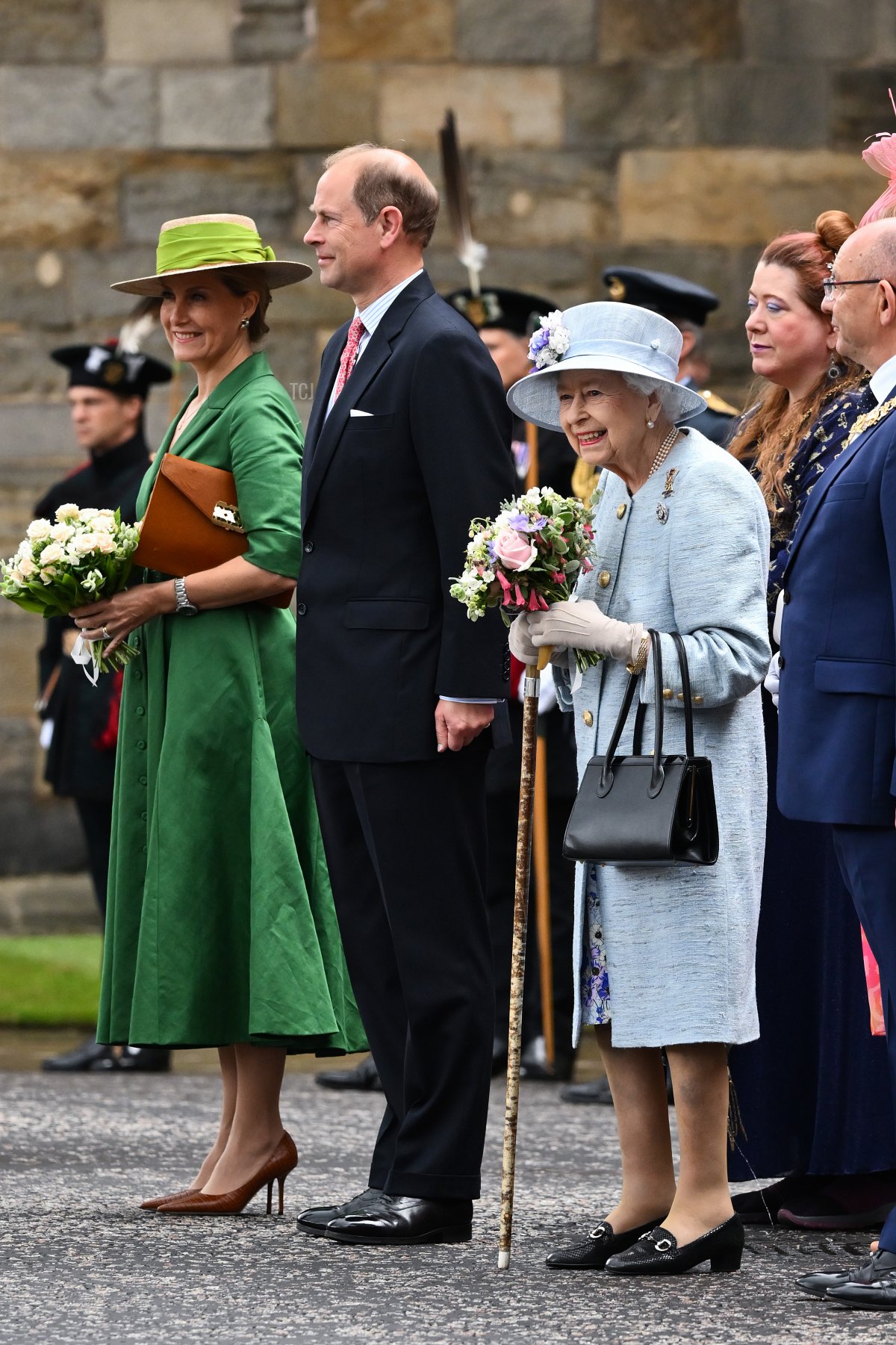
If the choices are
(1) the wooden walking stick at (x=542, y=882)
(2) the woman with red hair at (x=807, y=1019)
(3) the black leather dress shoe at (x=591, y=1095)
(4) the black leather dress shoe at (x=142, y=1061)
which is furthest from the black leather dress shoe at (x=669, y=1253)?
(4) the black leather dress shoe at (x=142, y=1061)

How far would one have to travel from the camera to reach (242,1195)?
480 cm

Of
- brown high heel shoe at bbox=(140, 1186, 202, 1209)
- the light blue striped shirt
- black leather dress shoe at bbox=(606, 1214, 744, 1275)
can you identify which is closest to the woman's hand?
the light blue striped shirt

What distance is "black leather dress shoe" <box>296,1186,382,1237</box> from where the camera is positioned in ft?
14.8

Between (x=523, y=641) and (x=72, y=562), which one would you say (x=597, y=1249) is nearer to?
(x=523, y=641)

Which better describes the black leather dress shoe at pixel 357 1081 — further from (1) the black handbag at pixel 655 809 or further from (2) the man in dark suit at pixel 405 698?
(1) the black handbag at pixel 655 809

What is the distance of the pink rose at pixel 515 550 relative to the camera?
4.05 m

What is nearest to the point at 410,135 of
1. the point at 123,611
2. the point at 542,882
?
the point at 542,882

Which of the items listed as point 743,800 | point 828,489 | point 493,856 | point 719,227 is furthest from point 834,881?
point 719,227

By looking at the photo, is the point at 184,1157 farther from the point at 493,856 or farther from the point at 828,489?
the point at 828,489

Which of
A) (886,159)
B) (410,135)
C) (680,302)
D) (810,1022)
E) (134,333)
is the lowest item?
(810,1022)

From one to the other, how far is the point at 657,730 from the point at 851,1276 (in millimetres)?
1001

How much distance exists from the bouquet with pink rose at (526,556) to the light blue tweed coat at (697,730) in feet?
0.50

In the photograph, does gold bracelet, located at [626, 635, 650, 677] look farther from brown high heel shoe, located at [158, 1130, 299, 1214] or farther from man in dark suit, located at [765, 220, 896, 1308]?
brown high heel shoe, located at [158, 1130, 299, 1214]

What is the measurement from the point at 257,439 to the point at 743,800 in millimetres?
1441
